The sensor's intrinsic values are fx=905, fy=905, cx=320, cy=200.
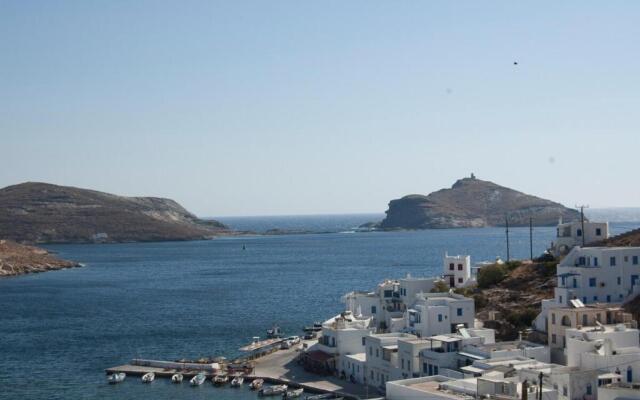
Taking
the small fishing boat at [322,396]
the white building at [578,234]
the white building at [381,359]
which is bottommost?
the small fishing boat at [322,396]

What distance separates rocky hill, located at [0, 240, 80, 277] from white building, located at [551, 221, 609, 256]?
4275 inches

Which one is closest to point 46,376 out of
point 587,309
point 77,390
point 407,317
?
point 77,390

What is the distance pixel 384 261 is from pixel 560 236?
89582mm

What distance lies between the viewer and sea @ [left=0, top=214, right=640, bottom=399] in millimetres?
57844

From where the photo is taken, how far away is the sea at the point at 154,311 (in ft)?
190

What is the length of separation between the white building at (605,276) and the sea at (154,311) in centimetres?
2196

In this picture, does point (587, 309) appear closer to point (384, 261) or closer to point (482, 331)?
point (482, 331)

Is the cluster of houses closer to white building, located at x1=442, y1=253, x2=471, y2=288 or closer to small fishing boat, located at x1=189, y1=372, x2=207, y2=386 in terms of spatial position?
white building, located at x1=442, y1=253, x2=471, y2=288

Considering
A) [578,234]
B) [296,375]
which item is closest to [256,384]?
[296,375]

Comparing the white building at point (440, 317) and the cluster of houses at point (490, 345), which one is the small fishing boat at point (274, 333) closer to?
the cluster of houses at point (490, 345)

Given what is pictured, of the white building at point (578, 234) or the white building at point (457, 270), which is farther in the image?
the white building at point (578, 234)

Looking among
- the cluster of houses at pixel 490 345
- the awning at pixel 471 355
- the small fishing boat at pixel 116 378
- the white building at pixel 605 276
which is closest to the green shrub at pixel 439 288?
the cluster of houses at pixel 490 345

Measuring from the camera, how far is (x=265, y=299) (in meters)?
105

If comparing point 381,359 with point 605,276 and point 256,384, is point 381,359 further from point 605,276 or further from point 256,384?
point 605,276
